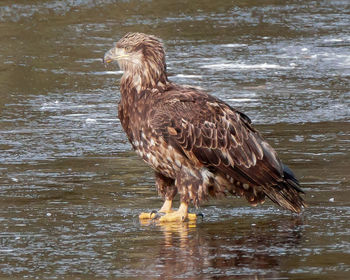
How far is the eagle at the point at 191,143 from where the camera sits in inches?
307

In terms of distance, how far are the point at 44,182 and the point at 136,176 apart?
76cm

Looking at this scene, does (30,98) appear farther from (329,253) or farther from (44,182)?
(329,253)

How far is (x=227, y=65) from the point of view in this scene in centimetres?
1443

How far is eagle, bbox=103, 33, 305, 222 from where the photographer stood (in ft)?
25.6

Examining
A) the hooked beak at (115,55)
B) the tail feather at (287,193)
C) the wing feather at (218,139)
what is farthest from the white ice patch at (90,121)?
the tail feather at (287,193)

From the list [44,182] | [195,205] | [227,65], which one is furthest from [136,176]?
[227,65]

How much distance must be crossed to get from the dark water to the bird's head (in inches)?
37.6

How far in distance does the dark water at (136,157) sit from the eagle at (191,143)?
20cm

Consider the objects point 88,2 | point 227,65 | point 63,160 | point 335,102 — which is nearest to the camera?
point 63,160

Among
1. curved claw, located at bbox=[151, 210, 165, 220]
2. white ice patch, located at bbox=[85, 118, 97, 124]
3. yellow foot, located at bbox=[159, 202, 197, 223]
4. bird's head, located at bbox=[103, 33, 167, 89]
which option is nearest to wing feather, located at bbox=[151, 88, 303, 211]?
bird's head, located at bbox=[103, 33, 167, 89]

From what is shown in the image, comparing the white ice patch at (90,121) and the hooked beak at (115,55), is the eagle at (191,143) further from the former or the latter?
the white ice patch at (90,121)

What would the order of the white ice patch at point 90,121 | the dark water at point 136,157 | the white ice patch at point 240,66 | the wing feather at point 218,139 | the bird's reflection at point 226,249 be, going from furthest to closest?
the white ice patch at point 240,66
the white ice patch at point 90,121
the wing feather at point 218,139
the dark water at point 136,157
the bird's reflection at point 226,249

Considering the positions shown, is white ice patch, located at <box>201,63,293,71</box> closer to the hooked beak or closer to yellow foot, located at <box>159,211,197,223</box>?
the hooked beak

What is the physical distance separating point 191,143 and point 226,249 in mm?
1180
